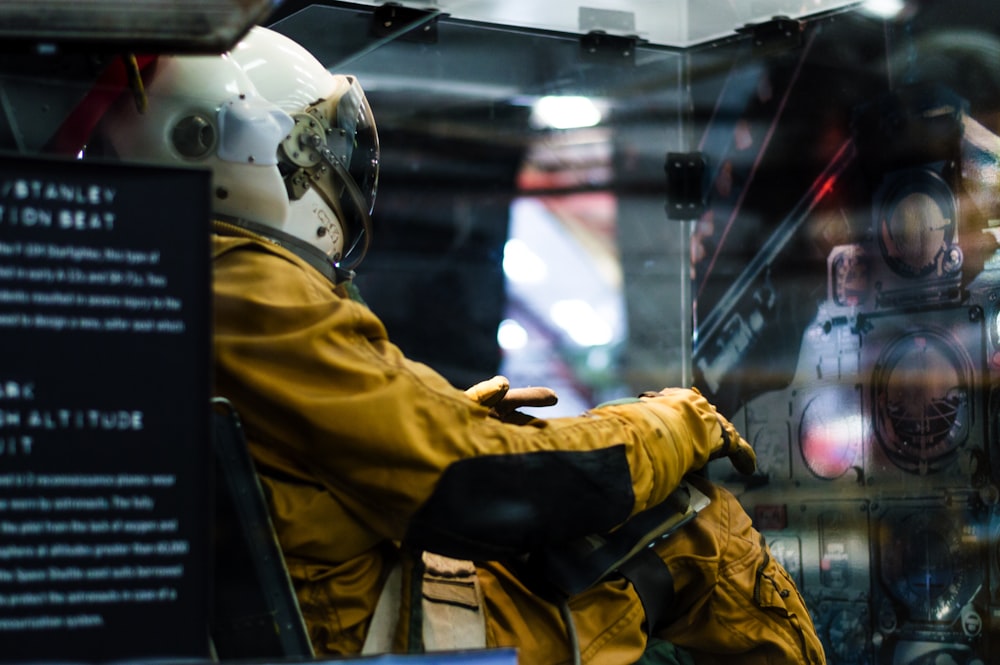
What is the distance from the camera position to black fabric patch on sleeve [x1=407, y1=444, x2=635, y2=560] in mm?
1845

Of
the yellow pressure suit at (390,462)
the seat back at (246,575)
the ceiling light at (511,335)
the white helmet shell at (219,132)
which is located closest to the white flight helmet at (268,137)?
the white helmet shell at (219,132)

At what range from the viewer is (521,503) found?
1.91 metres

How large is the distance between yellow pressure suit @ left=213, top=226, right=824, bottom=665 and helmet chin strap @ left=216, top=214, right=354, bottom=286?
41mm

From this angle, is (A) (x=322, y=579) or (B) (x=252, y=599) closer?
(B) (x=252, y=599)

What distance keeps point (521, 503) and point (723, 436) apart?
2.00ft

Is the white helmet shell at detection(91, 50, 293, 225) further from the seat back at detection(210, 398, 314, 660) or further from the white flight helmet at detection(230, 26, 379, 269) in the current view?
the seat back at detection(210, 398, 314, 660)

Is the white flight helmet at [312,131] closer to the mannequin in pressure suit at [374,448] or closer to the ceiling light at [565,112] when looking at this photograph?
the mannequin in pressure suit at [374,448]

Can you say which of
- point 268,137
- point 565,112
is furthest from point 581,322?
point 268,137

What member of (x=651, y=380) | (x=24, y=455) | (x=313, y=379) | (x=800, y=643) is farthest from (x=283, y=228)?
(x=651, y=380)

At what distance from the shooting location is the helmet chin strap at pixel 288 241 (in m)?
2.07

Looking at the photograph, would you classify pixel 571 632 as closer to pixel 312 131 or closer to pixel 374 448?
pixel 374 448

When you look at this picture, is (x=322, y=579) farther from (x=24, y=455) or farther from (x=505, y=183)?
(x=505, y=183)

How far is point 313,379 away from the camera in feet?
5.89

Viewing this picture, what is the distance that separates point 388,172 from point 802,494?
1.42 m
